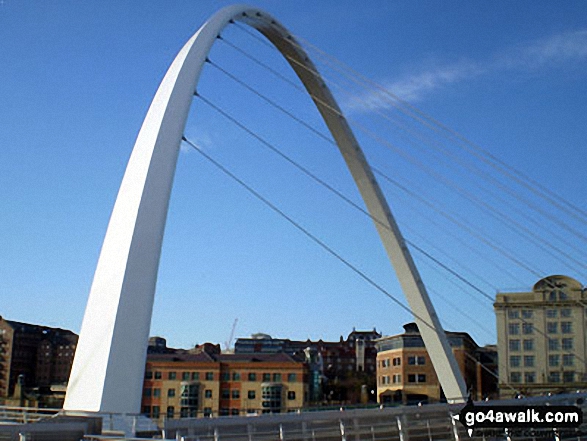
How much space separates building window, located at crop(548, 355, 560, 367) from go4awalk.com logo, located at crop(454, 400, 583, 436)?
51.9m

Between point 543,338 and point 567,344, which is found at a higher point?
point 543,338

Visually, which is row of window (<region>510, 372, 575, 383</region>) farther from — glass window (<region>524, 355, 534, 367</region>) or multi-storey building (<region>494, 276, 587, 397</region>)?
glass window (<region>524, 355, 534, 367</region>)

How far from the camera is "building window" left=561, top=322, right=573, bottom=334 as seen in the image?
217 ft

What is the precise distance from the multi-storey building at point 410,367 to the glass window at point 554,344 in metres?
6.37

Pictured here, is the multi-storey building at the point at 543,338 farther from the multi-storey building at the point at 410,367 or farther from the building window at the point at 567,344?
the multi-storey building at the point at 410,367

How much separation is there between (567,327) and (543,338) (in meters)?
2.11

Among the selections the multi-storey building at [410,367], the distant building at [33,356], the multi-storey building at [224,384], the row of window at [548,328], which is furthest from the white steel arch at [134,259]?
the distant building at [33,356]

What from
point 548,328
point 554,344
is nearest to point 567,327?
point 548,328

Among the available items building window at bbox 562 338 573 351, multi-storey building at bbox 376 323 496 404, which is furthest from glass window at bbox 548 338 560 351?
multi-storey building at bbox 376 323 496 404

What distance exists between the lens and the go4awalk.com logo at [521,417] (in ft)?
51.4

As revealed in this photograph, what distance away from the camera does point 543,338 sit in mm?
66875

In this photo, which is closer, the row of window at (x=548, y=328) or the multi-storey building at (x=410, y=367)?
the row of window at (x=548, y=328)

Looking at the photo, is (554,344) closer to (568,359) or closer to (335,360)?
(568,359)

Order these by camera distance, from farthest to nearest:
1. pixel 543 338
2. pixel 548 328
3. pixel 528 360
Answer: pixel 528 360 → pixel 543 338 → pixel 548 328
